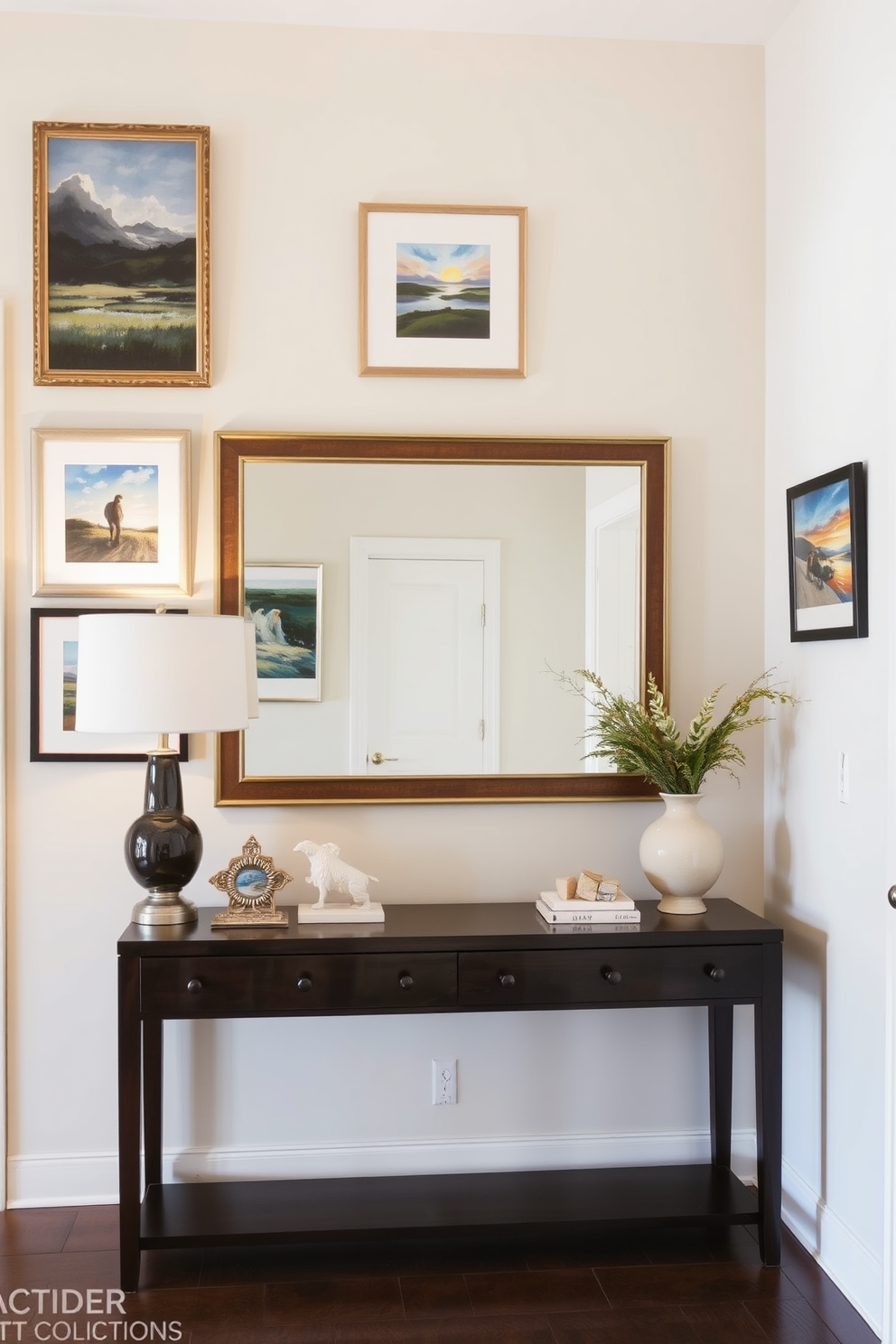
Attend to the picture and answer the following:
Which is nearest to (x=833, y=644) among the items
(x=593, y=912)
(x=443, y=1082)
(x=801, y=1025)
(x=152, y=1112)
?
(x=593, y=912)

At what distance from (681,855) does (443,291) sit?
153 cm

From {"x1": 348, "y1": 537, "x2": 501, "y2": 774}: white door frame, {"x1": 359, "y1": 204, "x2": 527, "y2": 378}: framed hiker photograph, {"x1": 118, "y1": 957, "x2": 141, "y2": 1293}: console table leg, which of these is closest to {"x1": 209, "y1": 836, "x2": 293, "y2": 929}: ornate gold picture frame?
{"x1": 118, "y1": 957, "x2": 141, "y2": 1293}: console table leg

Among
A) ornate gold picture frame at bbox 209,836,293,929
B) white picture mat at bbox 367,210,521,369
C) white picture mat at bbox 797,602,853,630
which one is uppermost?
white picture mat at bbox 367,210,521,369

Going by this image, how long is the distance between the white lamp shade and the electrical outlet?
109 centimetres

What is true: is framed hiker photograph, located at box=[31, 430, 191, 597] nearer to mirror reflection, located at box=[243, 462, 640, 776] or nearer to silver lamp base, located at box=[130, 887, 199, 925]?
mirror reflection, located at box=[243, 462, 640, 776]

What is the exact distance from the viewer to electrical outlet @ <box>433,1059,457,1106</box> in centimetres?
276

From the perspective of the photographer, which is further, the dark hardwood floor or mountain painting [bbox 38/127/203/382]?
mountain painting [bbox 38/127/203/382]

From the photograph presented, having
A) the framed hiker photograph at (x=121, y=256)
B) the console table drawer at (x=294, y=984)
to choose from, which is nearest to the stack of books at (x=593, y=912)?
the console table drawer at (x=294, y=984)

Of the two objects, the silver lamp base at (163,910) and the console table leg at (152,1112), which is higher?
the silver lamp base at (163,910)

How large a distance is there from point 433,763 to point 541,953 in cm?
58

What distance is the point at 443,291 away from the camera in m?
2.74

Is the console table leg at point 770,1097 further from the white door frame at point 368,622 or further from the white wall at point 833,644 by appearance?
the white door frame at point 368,622

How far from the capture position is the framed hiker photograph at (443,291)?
271 cm

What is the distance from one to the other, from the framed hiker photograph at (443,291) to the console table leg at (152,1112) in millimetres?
1776
